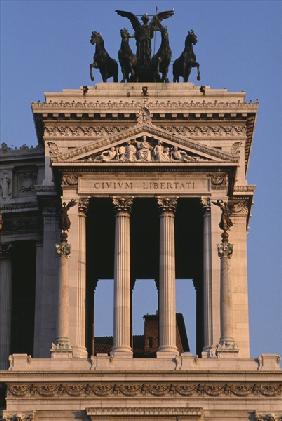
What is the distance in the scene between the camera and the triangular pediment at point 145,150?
8206 cm

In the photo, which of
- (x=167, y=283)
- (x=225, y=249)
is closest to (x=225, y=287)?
(x=225, y=249)

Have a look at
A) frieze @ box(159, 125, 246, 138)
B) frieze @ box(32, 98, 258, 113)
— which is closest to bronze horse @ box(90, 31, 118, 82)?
frieze @ box(32, 98, 258, 113)

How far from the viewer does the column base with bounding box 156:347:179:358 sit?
77438 mm

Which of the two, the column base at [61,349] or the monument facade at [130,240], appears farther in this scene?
the column base at [61,349]

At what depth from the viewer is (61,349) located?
7638cm

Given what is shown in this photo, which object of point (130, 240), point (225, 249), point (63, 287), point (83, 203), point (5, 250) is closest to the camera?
point (63, 287)

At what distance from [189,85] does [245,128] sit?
15.8 ft

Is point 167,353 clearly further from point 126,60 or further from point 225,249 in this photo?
point 126,60

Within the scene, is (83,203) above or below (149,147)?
below

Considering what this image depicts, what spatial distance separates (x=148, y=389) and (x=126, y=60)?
1113 inches

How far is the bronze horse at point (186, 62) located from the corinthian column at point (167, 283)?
1466cm

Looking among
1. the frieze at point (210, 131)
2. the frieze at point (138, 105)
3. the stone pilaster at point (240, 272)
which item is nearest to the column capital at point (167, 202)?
the stone pilaster at point (240, 272)

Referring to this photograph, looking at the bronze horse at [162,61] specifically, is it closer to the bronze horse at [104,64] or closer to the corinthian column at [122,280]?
the bronze horse at [104,64]

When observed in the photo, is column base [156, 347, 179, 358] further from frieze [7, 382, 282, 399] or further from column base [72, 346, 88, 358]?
frieze [7, 382, 282, 399]
